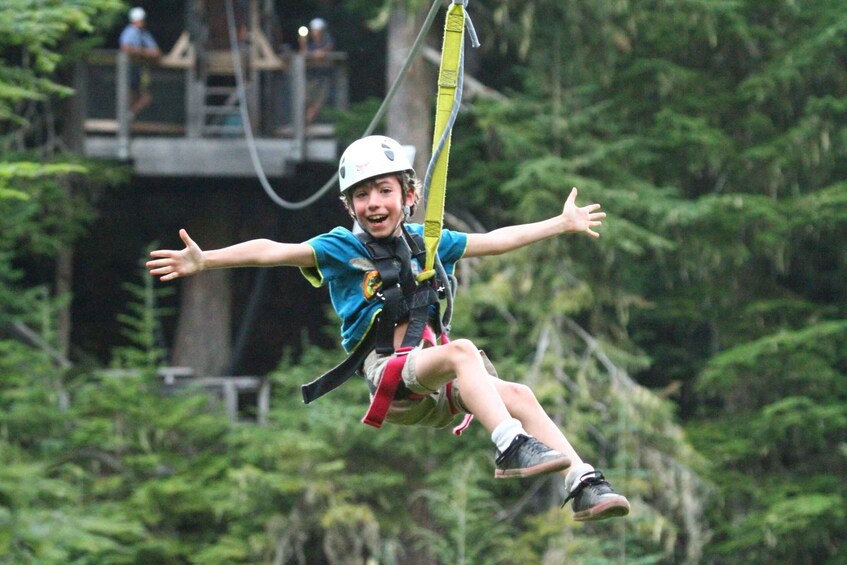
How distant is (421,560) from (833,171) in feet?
20.4

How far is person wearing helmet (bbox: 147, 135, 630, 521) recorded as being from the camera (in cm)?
632

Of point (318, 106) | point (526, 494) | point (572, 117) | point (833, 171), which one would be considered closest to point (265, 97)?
point (318, 106)

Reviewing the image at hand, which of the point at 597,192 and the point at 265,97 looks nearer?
the point at 597,192

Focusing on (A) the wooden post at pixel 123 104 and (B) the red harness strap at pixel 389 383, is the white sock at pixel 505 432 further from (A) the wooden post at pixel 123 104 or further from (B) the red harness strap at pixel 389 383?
(A) the wooden post at pixel 123 104

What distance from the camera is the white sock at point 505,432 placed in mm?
6324

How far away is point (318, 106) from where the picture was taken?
1738 centimetres

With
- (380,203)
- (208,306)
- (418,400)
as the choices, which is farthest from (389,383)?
(208,306)

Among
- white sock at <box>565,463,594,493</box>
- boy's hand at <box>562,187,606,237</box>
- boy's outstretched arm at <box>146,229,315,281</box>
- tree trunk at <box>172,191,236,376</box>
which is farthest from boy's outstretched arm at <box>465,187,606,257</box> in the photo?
tree trunk at <box>172,191,236,376</box>

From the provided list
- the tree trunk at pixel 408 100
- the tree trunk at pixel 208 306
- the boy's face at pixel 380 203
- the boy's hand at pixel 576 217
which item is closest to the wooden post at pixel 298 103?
the tree trunk at pixel 408 100

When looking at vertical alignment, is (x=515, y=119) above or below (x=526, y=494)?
above

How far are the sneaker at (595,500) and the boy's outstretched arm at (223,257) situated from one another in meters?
1.35

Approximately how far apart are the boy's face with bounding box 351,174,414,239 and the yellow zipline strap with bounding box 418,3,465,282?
14 cm

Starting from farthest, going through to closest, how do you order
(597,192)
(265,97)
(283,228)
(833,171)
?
(283,228)
(833,171)
(265,97)
(597,192)

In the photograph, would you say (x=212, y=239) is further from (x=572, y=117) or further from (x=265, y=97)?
(x=572, y=117)
